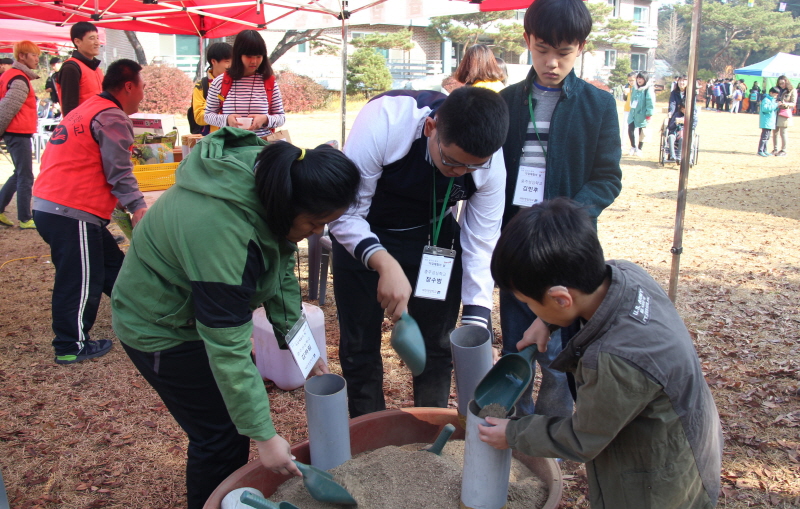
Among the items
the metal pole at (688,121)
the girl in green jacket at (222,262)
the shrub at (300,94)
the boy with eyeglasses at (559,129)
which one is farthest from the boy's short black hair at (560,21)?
the shrub at (300,94)

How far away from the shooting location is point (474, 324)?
1.73m

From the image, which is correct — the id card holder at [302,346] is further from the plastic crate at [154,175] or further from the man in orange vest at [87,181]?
the plastic crate at [154,175]

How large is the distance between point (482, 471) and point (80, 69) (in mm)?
4542

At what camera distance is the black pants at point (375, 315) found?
1963 millimetres

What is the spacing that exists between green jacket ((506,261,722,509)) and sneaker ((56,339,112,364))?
274cm

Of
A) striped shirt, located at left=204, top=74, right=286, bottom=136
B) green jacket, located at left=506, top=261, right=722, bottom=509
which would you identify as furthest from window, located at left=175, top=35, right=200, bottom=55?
green jacket, located at left=506, top=261, right=722, bottom=509

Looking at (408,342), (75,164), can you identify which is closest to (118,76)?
(75,164)

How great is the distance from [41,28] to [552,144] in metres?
13.1

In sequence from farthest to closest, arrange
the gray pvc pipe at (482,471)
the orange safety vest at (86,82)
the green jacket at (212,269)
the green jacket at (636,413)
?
1. the orange safety vest at (86,82)
2. the gray pvc pipe at (482,471)
3. the green jacket at (212,269)
4. the green jacket at (636,413)

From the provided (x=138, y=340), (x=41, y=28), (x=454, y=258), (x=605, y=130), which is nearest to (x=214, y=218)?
(x=138, y=340)

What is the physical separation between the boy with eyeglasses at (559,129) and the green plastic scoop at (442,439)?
537 mm

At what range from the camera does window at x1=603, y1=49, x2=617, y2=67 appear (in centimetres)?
3681

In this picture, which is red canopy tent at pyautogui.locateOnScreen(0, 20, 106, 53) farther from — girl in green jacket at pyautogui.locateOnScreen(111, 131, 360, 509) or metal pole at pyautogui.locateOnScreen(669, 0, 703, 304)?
girl in green jacket at pyautogui.locateOnScreen(111, 131, 360, 509)

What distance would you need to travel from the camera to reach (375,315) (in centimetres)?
199
